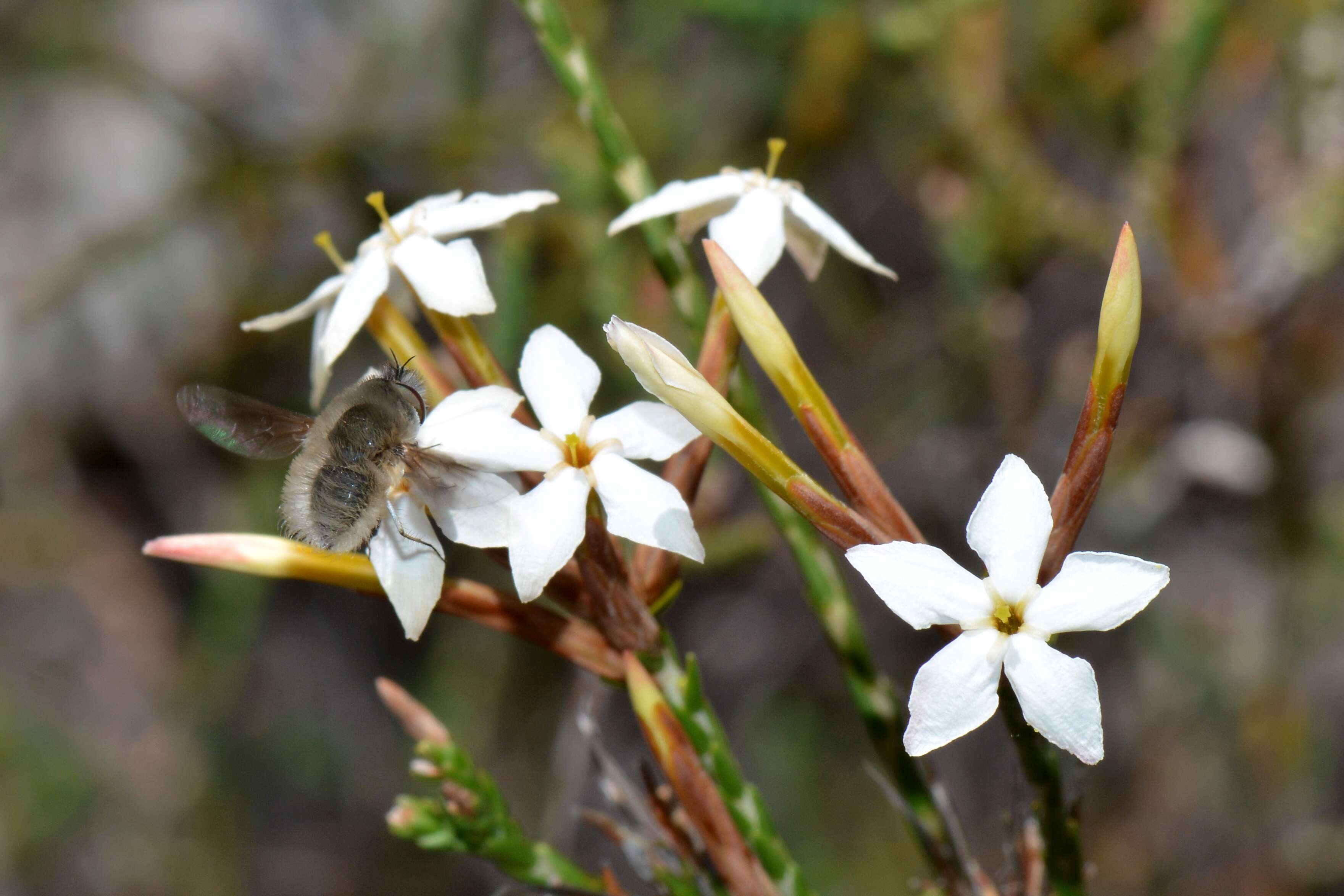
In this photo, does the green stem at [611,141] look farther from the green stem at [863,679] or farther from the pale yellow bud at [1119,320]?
the pale yellow bud at [1119,320]

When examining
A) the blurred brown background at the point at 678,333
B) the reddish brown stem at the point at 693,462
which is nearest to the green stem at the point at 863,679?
the reddish brown stem at the point at 693,462

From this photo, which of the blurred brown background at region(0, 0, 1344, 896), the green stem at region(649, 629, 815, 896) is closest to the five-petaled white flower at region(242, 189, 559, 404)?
the green stem at region(649, 629, 815, 896)

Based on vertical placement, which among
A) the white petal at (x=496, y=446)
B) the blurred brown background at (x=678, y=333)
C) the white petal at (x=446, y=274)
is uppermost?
the white petal at (x=446, y=274)

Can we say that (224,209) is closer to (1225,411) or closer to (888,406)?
(888,406)

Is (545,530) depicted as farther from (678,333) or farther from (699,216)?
(678,333)

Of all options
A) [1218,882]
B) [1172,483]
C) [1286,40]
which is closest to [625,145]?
[1286,40]

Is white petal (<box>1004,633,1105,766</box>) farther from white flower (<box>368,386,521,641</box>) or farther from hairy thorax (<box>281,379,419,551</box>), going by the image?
hairy thorax (<box>281,379,419,551</box>)
